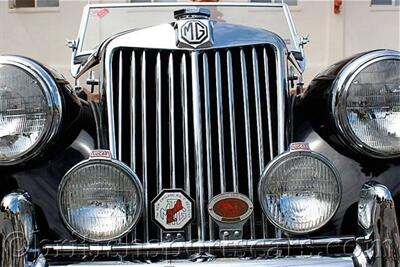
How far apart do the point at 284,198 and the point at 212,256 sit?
300 mm

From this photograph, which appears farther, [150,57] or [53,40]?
[53,40]

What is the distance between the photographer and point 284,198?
2.07 m

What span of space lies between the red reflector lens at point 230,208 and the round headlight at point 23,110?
1.98 feet

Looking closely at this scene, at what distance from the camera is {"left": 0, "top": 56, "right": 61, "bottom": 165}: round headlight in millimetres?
2113

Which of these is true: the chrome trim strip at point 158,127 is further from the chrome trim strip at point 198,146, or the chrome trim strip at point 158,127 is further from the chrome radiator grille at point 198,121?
the chrome trim strip at point 198,146

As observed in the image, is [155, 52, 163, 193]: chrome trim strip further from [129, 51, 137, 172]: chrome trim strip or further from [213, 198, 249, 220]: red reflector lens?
[213, 198, 249, 220]: red reflector lens

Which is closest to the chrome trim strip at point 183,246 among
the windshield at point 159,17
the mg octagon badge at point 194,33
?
the mg octagon badge at point 194,33

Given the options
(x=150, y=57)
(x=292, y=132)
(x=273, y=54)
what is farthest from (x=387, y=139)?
(x=150, y=57)

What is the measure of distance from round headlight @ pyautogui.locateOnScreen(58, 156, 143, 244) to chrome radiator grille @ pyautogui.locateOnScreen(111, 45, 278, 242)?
15 cm

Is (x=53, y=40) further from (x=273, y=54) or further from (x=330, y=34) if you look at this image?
(x=273, y=54)

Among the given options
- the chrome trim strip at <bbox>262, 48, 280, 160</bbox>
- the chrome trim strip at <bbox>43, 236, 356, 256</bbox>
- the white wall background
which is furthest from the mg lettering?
the white wall background

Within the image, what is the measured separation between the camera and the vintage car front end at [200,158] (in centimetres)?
200

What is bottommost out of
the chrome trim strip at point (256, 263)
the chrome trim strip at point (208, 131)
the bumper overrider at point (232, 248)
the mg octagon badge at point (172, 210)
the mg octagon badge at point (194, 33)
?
the chrome trim strip at point (256, 263)

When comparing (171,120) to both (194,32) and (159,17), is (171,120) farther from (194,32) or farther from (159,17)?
(159,17)
